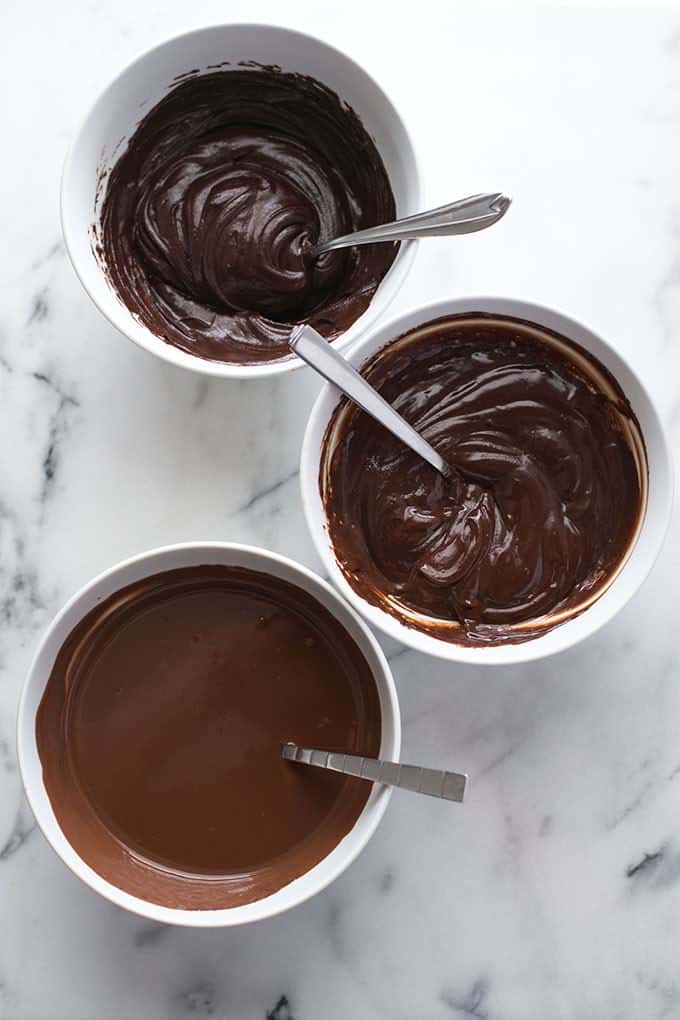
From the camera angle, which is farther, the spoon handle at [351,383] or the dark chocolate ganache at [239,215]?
the dark chocolate ganache at [239,215]

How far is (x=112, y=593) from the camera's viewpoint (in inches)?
70.9

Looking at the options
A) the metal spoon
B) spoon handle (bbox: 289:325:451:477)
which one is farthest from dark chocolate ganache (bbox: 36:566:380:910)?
the metal spoon

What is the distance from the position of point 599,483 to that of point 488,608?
26 centimetres

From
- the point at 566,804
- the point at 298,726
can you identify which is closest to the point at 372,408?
the point at 298,726

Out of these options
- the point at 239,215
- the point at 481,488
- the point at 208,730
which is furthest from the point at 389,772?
the point at 239,215

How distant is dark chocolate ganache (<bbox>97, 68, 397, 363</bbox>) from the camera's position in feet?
6.26

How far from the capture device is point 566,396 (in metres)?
1.84

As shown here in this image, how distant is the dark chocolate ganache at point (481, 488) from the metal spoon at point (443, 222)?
0.17 metres

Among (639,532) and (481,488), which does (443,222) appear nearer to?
(481,488)

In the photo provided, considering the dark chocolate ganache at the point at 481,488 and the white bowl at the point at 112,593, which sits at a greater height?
the dark chocolate ganache at the point at 481,488

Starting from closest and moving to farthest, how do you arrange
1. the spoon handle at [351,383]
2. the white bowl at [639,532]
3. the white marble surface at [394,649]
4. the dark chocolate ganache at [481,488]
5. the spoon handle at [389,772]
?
the spoon handle at [389,772] → the spoon handle at [351,383] → the white bowl at [639,532] → the dark chocolate ganache at [481,488] → the white marble surface at [394,649]

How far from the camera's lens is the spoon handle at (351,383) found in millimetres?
1604

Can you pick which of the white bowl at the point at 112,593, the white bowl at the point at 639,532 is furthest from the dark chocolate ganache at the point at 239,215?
the white bowl at the point at 112,593

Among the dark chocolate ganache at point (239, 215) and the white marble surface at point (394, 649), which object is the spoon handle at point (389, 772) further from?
the dark chocolate ganache at point (239, 215)
